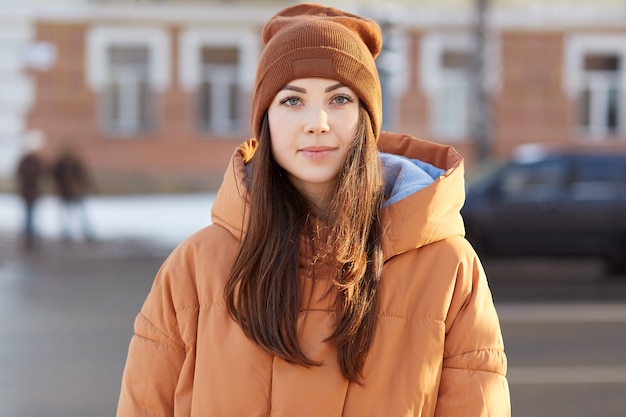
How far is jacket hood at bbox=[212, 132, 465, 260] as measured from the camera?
2158 millimetres

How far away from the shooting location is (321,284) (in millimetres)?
2156

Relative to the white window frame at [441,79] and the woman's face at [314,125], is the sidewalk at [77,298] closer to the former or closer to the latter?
the woman's face at [314,125]

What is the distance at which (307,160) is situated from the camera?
7.27 feet

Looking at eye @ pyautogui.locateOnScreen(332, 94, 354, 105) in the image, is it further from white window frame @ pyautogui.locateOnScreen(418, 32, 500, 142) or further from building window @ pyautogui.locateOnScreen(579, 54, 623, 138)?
building window @ pyautogui.locateOnScreen(579, 54, 623, 138)

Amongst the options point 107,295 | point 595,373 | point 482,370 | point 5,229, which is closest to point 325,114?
point 482,370

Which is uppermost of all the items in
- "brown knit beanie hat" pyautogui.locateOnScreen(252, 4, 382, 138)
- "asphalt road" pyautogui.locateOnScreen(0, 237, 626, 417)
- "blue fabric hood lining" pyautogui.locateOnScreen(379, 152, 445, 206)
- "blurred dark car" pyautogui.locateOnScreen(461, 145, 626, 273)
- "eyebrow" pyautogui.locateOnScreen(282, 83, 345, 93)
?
"brown knit beanie hat" pyautogui.locateOnScreen(252, 4, 382, 138)

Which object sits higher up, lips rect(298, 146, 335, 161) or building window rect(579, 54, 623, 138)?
building window rect(579, 54, 623, 138)

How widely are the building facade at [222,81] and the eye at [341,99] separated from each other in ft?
68.6

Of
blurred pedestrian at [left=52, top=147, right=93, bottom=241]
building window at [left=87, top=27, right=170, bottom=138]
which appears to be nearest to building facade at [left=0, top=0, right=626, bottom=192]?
building window at [left=87, top=27, right=170, bottom=138]

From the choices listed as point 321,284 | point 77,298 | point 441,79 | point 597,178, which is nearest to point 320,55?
point 321,284

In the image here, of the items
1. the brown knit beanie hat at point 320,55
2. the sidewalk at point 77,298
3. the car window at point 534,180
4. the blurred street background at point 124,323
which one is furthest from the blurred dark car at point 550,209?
the brown knit beanie hat at point 320,55

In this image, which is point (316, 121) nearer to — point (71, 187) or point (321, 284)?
point (321, 284)

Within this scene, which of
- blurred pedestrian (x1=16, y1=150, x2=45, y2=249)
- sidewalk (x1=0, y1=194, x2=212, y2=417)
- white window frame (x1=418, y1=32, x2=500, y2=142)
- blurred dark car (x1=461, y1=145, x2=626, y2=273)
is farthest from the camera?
white window frame (x1=418, y1=32, x2=500, y2=142)

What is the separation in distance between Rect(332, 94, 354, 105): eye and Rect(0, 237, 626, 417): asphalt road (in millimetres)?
4314
